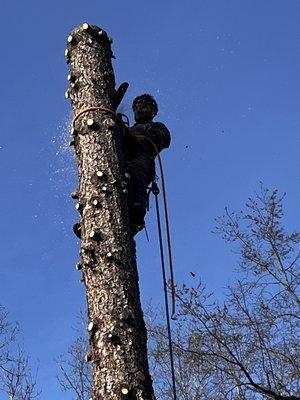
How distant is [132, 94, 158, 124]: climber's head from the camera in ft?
14.4

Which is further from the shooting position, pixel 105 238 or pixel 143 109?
pixel 143 109

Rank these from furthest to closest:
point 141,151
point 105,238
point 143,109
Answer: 1. point 143,109
2. point 141,151
3. point 105,238

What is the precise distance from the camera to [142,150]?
3.93 meters

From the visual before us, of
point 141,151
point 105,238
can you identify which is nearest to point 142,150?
point 141,151

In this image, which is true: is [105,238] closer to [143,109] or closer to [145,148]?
[145,148]

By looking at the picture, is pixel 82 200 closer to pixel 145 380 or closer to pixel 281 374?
pixel 145 380

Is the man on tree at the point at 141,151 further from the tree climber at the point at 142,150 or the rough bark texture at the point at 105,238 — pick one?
the rough bark texture at the point at 105,238

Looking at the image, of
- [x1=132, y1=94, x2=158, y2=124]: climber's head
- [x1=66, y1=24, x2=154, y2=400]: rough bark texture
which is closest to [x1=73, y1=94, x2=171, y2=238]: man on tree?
[x1=132, y1=94, x2=158, y2=124]: climber's head

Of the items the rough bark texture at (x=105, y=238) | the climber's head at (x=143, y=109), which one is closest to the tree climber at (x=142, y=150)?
the climber's head at (x=143, y=109)

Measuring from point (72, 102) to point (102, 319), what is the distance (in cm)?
149

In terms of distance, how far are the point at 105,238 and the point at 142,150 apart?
131cm

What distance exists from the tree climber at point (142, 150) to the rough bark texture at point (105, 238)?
43cm

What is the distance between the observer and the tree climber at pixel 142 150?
3.54m

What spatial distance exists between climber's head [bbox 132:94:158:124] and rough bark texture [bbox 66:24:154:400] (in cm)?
82
